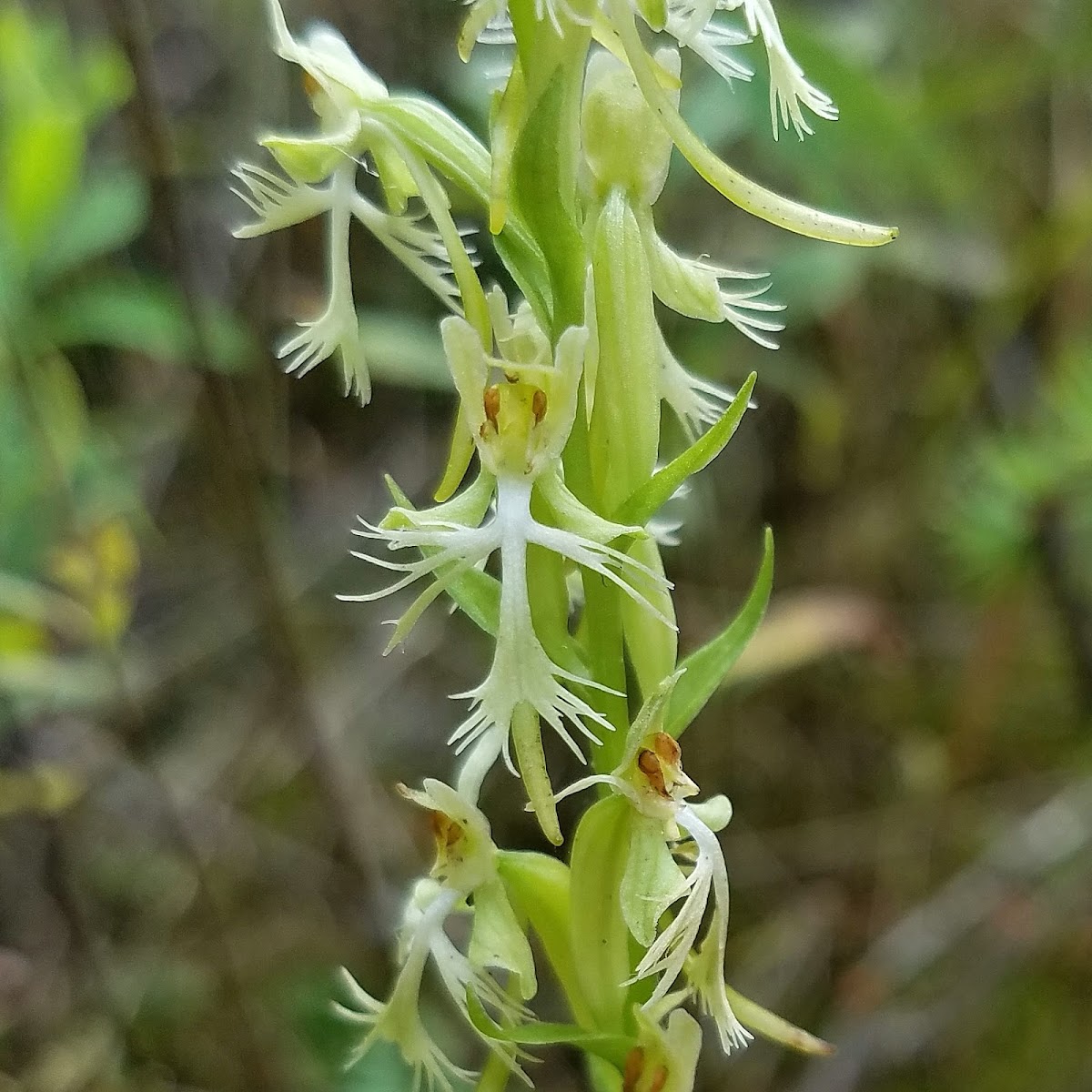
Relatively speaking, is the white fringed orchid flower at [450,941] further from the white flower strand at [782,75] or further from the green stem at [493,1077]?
the white flower strand at [782,75]

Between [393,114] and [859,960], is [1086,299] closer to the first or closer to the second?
[859,960]

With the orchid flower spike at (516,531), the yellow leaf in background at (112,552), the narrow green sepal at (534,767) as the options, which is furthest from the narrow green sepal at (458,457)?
the yellow leaf in background at (112,552)

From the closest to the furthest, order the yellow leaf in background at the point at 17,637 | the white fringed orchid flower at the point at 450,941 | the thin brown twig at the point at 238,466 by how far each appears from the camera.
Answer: the white fringed orchid flower at the point at 450,941 → the thin brown twig at the point at 238,466 → the yellow leaf in background at the point at 17,637

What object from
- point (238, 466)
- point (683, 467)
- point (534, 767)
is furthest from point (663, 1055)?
point (238, 466)

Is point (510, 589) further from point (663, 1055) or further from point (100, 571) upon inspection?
point (100, 571)

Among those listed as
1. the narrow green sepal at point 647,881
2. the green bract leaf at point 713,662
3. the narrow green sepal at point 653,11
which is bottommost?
the narrow green sepal at point 647,881

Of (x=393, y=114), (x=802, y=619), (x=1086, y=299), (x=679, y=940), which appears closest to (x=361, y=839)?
(x=802, y=619)

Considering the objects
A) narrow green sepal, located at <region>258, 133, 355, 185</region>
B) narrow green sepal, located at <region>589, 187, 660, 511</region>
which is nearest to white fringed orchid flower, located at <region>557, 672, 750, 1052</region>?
narrow green sepal, located at <region>589, 187, 660, 511</region>

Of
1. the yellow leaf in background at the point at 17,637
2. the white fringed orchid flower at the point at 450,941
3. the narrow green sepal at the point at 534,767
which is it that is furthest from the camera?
the yellow leaf in background at the point at 17,637
